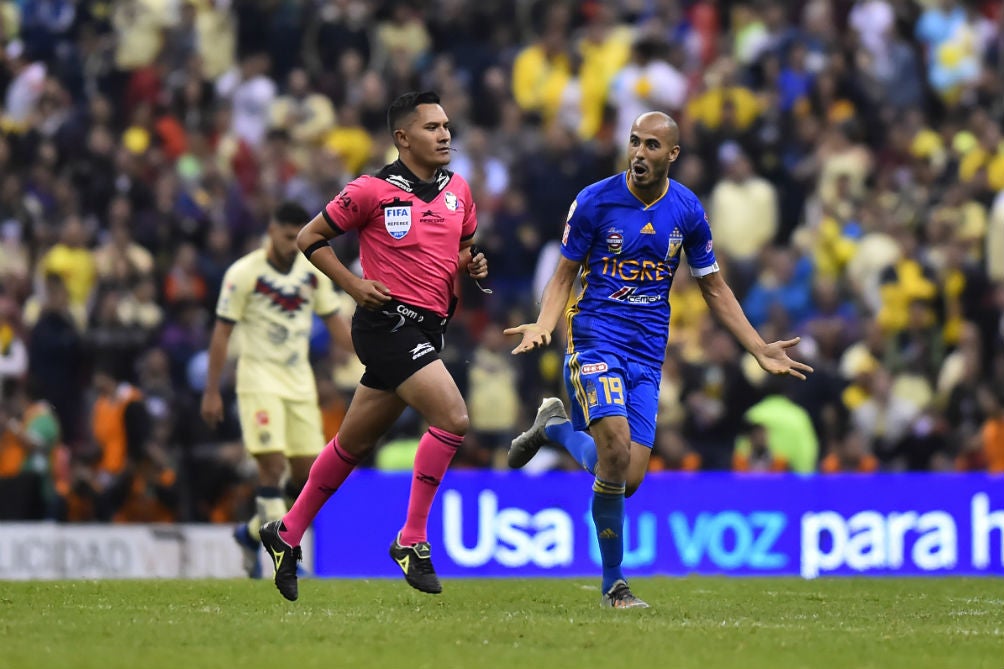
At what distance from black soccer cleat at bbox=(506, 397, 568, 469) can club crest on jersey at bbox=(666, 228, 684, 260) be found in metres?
1.32

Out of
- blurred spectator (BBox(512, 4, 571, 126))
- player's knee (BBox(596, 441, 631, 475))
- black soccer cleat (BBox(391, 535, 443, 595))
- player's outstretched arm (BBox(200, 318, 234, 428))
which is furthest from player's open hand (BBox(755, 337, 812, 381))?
blurred spectator (BBox(512, 4, 571, 126))

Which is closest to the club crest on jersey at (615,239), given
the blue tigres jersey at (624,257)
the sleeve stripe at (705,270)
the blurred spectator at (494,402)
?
the blue tigres jersey at (624,257)

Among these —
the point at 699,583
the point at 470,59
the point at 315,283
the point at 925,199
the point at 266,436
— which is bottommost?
the point at 699,583

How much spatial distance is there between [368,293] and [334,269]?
236 mm

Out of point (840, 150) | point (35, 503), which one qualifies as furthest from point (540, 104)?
point (35, 503)

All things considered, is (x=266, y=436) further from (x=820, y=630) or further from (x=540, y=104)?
(x=540, y=104)

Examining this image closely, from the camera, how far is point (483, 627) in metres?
9.71

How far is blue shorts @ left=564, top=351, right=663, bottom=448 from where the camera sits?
10641 mm

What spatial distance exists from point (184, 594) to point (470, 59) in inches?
549

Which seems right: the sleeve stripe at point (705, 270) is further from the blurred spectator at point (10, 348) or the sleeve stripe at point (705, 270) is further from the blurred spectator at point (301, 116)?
the blurred spectator at point (301, 116)

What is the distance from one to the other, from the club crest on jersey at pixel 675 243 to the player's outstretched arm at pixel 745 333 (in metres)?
0.29

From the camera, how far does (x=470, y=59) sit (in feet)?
80.6

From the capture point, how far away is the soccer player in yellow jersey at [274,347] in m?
14.1

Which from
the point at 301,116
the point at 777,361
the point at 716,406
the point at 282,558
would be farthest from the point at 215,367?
the point at 301,116
